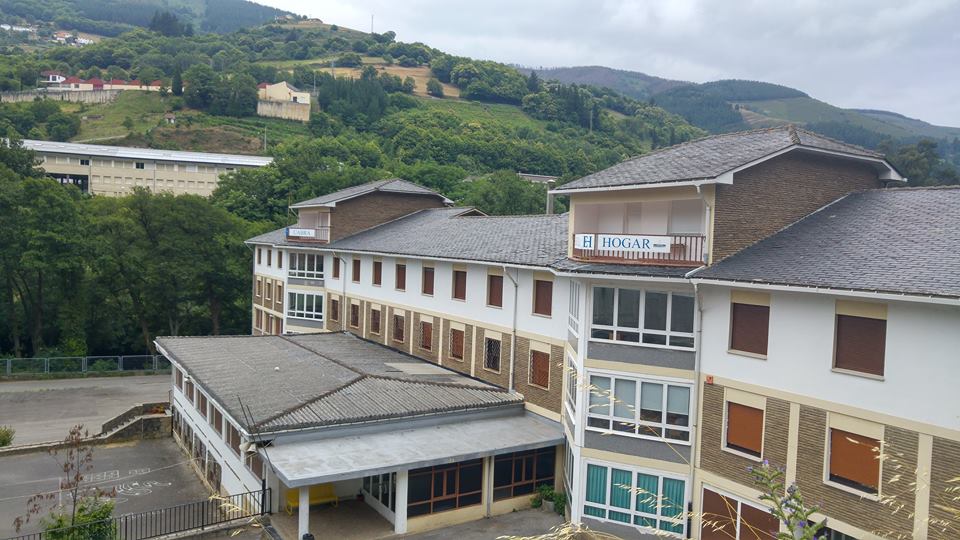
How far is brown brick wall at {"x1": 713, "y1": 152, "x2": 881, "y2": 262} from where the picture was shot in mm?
16500

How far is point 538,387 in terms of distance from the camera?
23375 mm

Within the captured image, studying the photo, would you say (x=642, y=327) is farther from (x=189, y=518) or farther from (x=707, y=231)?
(x=189, y=518)

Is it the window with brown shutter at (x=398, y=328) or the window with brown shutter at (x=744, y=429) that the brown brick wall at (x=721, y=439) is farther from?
the window with brown shutter at (x=398, y=328)

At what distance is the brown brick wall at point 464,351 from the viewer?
27.2m

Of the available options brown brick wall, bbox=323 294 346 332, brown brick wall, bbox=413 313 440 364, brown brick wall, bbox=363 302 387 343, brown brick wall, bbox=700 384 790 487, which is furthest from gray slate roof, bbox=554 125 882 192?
brown brick wall, bbox=323 294 346 332

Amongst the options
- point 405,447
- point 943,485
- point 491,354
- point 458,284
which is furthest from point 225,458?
point 943,485

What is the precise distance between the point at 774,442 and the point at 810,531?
11886 mm

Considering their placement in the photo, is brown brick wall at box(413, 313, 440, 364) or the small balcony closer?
the small balcony

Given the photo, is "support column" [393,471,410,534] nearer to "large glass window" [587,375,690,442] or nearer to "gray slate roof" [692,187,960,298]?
"large glass window" [587,375,690,442]

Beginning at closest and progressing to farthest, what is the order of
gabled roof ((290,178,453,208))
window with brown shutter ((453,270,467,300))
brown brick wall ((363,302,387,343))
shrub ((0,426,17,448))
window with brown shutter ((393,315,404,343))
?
window with brown shutter ((453,270,467,300)) < shrub ((0,426,17,448)) < window with brown shutter ((393,315,404,343)) < brown brick wall ((363,302,387,343)) < gabled roof ((290,178,453,208))

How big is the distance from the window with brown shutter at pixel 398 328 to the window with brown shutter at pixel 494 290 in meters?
7.38

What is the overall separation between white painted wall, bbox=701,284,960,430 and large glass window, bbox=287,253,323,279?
93.5 feet

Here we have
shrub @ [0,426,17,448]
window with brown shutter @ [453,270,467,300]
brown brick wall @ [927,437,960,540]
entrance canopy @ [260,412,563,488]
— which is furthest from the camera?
shrub @ [0,426,17,448]

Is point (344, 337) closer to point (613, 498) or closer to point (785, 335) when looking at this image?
point (613, 498)
